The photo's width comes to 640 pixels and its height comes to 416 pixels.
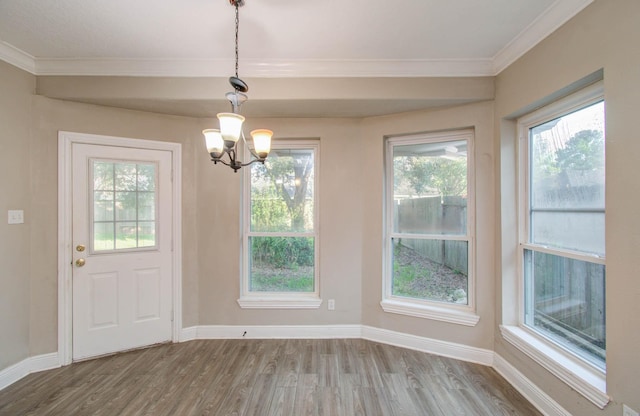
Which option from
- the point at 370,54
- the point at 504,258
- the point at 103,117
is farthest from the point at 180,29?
the point at 504,258

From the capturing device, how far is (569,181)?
1.89 metres

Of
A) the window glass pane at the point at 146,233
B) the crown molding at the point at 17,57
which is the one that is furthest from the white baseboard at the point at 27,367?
the crown molding at the point at 17,57

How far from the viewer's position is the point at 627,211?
4.65ft

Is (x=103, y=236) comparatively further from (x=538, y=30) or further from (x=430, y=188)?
(x=538, y=30)

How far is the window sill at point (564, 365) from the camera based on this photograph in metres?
1.57

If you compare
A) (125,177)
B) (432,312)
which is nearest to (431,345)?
(432,312)

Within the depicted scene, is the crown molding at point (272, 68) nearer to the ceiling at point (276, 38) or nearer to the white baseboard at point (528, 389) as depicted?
the ceiling at point (276, 38)

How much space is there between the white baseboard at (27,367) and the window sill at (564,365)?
3889 millimetres

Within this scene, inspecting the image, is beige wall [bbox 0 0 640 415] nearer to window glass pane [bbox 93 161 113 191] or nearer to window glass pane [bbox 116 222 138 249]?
window glass pane [bbox 93 161 113 191]

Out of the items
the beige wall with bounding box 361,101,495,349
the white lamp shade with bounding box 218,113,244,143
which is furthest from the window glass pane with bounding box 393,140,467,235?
the white lamp shade with bounding box 218,113,244,143

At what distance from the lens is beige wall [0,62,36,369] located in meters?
2.19

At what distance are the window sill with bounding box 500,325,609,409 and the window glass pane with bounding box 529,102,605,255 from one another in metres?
0.73

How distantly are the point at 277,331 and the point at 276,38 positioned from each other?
2.74m

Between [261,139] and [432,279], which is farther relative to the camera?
[432,279]
